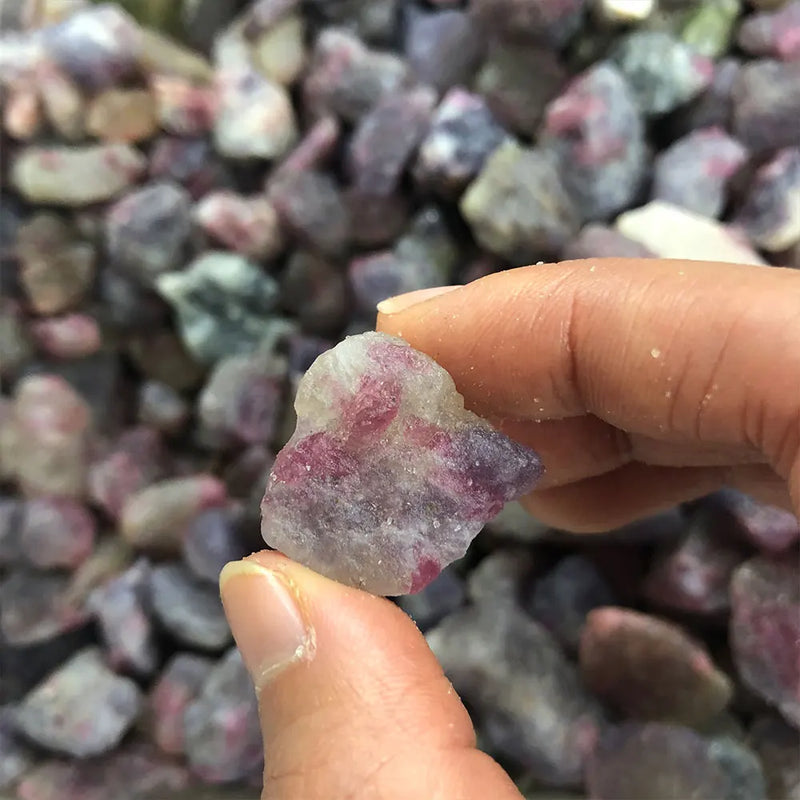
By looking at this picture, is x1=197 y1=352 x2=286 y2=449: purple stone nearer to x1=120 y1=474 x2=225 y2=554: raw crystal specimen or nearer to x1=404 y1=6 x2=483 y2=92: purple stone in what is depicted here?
x1=120 y1=474 x2=225 y2=554: raw crystal specimen

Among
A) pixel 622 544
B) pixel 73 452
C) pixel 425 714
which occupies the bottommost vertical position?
pixel 73 452

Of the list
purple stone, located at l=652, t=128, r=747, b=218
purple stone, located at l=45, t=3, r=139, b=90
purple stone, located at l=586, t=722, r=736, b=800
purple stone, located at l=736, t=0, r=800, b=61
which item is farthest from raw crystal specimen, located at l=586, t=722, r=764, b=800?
Result: purple stone, located at l=45, t=3, r=139, b=90

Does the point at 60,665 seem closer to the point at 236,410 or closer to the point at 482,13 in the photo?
the point at 236,410

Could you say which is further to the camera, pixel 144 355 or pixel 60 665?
pixel 144 355

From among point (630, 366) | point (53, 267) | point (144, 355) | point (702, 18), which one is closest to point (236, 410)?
point (144, 355)

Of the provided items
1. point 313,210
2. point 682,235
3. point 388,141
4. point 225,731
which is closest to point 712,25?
point 682,235

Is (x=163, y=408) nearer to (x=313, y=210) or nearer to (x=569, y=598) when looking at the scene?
(x=313, y=210)
